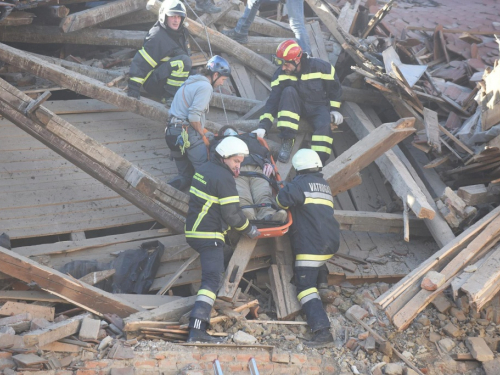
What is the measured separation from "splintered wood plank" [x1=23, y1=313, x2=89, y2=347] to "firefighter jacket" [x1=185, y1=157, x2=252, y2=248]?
144 centimetres

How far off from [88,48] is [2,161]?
2805 mm

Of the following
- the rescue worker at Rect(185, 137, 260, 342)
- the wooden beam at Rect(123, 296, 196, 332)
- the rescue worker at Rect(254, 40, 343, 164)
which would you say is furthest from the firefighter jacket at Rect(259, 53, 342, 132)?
the wooden beam at Rect(123, 296, 196, 332)

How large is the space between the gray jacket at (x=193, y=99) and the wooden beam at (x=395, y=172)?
218 centimetres

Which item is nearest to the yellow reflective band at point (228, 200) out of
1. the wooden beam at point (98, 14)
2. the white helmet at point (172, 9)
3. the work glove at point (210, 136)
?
the work glove at point (210, 136)

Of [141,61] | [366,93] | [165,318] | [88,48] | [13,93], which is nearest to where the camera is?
[165,318]

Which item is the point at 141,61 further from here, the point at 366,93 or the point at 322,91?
the point at 366,93

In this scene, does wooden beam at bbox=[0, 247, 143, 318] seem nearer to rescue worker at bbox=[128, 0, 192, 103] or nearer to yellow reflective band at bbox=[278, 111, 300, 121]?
rescue worker at bbox=[128, 0, 192, 103]

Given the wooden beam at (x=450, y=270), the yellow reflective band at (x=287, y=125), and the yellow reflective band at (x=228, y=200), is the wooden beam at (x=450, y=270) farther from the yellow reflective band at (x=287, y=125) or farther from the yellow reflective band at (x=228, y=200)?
the yellow reflective band at (x=287, y=125)

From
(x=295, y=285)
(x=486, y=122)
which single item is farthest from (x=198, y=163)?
(x=486, y=122)

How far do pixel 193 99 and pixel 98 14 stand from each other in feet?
7.96

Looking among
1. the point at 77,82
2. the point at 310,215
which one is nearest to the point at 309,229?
the point at 310,215

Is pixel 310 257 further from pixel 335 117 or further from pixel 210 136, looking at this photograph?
pixel 335 117

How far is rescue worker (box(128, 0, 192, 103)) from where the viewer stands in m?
8.12

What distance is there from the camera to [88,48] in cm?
988
